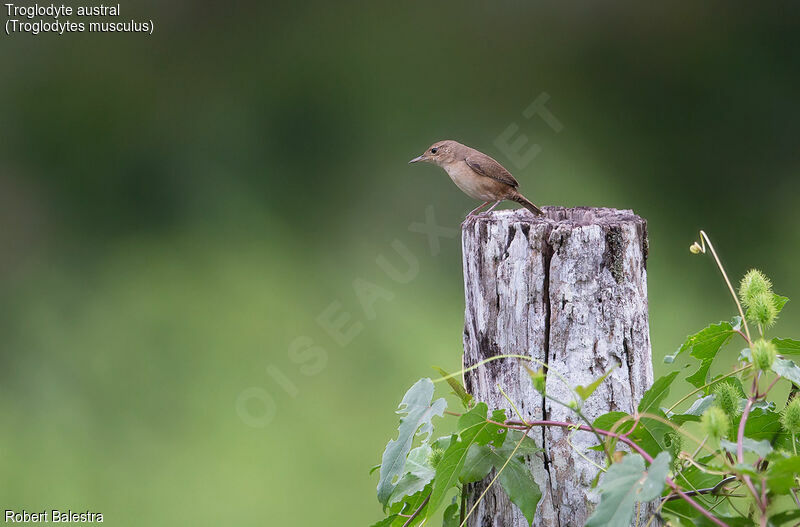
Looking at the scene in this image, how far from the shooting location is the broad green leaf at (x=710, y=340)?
159 cm

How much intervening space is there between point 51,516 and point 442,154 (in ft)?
9.10

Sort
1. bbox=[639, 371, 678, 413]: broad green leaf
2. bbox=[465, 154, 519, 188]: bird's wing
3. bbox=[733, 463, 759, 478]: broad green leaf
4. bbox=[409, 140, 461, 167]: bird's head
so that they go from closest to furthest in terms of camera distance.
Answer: bbox=[733, 463, 759, 478]: broad green leaf
bbox=[639, 371, 678, 413]: broad green leaf
bbox=[465, 154, 519, 188]: bird's wing
bbox=[409, 140, 461, 167]: bird's head

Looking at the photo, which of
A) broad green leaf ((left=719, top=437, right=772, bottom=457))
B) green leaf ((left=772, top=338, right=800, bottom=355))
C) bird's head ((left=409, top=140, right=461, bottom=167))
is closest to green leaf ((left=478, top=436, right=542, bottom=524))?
broad green leaf ((left=719, top=437, right=772, bottom=457))

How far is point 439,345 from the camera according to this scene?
17.4 feet

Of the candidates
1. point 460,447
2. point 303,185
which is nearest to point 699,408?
point 460,447

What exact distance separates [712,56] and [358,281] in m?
3.35

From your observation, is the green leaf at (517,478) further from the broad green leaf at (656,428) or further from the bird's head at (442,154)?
the bird's head at (442,154)

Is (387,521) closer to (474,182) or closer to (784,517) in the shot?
(784,517)

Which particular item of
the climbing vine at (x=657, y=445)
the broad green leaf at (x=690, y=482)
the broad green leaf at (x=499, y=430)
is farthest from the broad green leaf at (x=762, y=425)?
the broad green leaf at (x=499, y=430)

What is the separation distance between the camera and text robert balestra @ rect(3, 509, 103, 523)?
429 centimetres

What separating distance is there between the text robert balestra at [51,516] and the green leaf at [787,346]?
3.79m

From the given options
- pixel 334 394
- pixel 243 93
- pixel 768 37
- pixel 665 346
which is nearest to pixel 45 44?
pixel 243 93

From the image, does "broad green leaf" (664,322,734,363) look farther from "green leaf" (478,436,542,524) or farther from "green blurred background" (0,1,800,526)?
"green blurred background" (0,1,800,526)

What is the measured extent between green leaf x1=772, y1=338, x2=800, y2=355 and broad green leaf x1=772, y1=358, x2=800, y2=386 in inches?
→ 3.1
